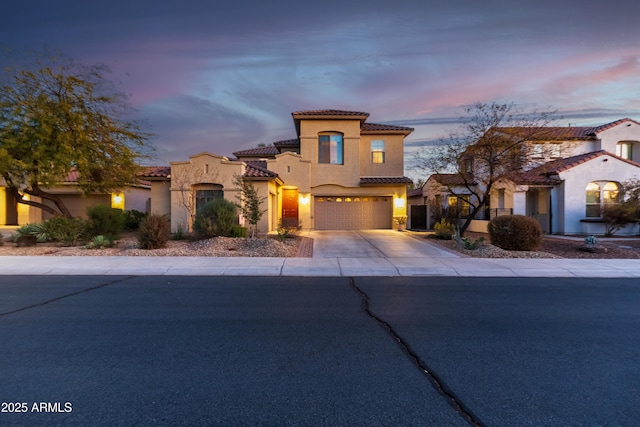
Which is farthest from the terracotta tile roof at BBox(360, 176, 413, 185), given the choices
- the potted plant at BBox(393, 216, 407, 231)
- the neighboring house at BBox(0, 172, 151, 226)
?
the neighboring house at BBox(0, 172, 151, 226)

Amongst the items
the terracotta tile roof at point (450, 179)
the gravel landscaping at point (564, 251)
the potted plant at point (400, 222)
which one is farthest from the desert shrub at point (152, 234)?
the potted plant at point (400, 222)

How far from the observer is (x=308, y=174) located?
26.0 metres

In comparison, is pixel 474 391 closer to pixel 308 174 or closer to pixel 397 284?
pixel 397 284

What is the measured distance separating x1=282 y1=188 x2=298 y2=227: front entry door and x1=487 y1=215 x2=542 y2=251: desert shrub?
14.0 m

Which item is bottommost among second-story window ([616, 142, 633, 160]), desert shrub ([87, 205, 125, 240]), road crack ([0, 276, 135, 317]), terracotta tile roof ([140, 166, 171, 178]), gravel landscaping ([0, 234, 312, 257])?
road crack ([0, 276, 135, 317])

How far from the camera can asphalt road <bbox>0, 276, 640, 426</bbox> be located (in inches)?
139

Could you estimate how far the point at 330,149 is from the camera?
26.7m

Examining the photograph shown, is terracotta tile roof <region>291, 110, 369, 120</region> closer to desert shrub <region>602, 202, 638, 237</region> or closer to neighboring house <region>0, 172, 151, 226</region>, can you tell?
neighboring house <region>0, 172, 151, 226</region>

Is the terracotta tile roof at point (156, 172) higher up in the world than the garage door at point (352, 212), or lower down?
higher up

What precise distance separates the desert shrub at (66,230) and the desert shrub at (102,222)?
0.36 metres

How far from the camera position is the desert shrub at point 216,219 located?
675 inches

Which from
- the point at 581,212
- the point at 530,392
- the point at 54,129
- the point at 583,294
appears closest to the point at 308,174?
the point at 54,129

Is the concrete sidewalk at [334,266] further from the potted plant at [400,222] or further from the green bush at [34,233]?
the potted plant at [400,222]

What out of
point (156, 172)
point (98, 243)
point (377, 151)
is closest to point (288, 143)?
point (377, 151)
